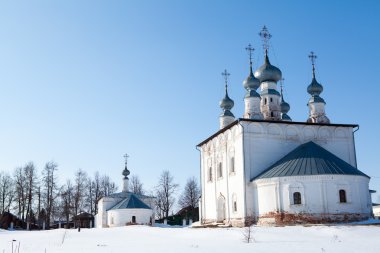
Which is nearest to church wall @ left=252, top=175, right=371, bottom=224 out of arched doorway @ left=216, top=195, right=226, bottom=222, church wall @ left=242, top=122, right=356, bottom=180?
church wall @ left=242, top=122, right=356, bottom=180

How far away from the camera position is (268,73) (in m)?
27.4

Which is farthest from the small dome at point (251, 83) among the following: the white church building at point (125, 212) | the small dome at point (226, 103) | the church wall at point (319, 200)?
the white church building at point (125, 212)

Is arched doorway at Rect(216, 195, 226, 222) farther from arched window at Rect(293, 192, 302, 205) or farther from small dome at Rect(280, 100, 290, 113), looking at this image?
small dome at Rect(280, 100, 290, 113)

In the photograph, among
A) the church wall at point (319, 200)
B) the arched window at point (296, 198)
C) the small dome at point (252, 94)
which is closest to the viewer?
the church wall at point (319, 200)

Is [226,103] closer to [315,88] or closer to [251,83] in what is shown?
[251,83]

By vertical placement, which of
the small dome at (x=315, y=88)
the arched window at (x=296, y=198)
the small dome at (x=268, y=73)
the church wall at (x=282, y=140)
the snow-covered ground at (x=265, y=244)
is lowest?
the snow-covered ground at (x=265, y=244)

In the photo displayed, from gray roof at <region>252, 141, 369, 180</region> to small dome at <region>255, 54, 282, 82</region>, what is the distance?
235 inches

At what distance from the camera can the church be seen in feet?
68.1

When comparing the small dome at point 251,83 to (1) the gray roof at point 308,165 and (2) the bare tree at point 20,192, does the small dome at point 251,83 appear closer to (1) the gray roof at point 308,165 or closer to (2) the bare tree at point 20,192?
(1) the gray roof at point 308,165

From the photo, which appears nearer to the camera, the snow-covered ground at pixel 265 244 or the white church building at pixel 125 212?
the snow-covered ground at pixel 265 244

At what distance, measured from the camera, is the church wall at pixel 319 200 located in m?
20.6

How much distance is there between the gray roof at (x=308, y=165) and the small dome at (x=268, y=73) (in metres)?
5.96

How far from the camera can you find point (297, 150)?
23.3 metres

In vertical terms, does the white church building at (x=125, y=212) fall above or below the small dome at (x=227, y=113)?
below
